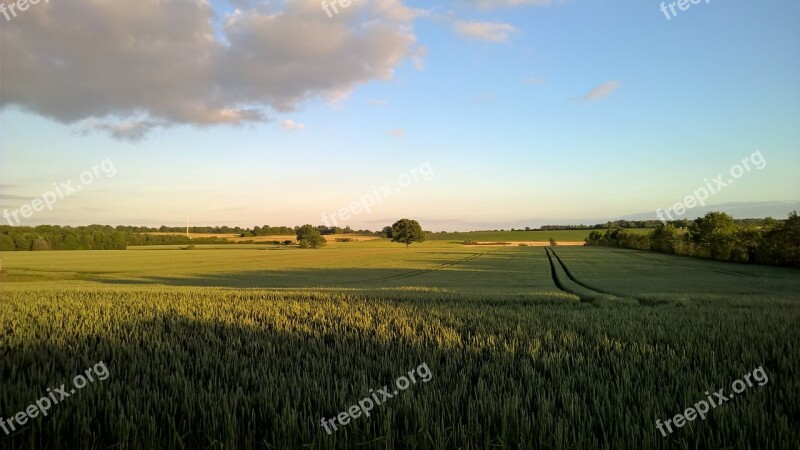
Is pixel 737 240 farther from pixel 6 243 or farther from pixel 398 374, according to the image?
pixel 6 243

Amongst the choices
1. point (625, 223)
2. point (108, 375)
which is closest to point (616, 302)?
point (108, 375)

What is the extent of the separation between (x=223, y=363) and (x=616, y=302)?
47.0 ft

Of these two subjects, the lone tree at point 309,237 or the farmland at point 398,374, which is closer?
the farmland at point 398,374

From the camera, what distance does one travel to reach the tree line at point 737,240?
5566cm

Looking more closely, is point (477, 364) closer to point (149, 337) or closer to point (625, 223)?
point (149, 337)

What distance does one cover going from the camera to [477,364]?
615 centimetres

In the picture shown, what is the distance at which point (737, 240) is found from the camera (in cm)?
6712

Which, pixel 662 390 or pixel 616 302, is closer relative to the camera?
pixel 662 390

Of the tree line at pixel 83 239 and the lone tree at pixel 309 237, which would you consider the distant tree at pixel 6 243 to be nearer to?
the tree line at pixel 83 239

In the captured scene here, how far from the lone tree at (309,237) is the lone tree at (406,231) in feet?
75.3

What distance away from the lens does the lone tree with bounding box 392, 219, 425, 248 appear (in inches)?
5030

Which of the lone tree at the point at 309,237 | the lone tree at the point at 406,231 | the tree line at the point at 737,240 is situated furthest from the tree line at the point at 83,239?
the tree line at the point at 737,240

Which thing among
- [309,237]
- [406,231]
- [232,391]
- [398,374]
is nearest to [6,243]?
[309,237]

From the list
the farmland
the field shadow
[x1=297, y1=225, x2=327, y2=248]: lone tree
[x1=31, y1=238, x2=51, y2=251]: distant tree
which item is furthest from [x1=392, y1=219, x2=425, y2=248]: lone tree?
the field shadow
